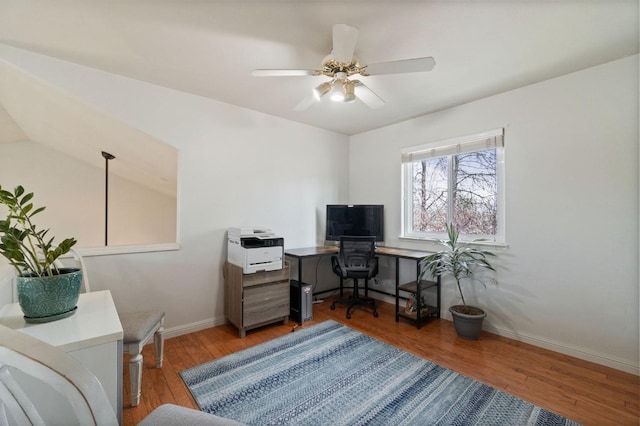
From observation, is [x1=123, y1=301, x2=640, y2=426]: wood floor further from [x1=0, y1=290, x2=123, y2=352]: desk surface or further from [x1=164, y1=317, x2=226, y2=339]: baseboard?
[x1=0, y1=290, x2=123, y2=352]: desk surface

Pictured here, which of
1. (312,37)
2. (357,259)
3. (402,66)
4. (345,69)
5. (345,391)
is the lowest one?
(345,391)

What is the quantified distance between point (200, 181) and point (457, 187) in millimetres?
2899

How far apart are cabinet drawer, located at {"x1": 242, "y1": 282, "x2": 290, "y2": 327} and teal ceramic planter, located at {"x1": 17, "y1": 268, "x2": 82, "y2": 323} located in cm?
152

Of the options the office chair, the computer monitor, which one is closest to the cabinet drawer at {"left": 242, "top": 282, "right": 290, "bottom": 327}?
the office chair

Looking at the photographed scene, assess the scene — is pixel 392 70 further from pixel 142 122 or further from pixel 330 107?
pixel 142 122

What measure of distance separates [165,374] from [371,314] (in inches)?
87.2

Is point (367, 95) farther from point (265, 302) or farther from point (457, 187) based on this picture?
point (265, 302)

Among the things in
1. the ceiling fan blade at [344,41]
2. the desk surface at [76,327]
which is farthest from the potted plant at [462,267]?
the desk surface at [76,327]

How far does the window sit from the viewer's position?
9.24 feet

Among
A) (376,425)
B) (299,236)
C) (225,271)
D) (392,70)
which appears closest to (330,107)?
(392,70)

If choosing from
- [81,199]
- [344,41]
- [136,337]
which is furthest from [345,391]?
[81,199]

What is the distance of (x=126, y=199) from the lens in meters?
5.17

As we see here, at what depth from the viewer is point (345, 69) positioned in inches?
77.0

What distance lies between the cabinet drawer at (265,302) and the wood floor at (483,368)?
0.53ft
